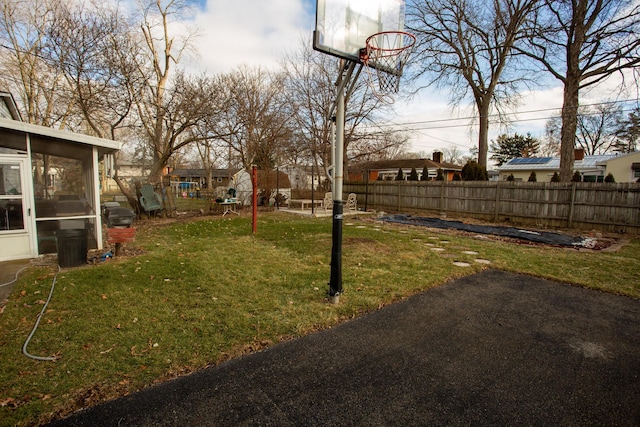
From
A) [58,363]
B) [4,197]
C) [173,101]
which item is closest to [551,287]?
[58,363]

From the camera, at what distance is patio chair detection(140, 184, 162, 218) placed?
12273 mm

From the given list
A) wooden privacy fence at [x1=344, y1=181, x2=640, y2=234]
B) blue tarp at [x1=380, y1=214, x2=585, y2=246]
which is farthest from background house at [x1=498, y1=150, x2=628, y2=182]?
blue tarp at [x1=380, y1=214, x2=585, y2=246]

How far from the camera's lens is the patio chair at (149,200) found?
12273mm

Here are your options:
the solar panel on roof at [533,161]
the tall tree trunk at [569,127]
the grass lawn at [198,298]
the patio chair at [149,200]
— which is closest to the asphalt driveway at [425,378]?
the grass lawn at [198,298]

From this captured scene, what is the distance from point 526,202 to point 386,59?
9862 mm

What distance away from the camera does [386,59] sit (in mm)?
4430

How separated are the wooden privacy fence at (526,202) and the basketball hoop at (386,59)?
911 centimetres

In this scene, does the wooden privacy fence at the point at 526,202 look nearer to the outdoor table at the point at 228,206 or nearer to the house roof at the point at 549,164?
the outdoor table at the point at 228,206

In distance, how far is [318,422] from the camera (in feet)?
6.75

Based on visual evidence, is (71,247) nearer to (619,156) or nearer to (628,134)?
(619,156)

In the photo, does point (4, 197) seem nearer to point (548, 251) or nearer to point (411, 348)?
point (411, 348)

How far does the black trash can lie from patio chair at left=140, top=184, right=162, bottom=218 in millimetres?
7092

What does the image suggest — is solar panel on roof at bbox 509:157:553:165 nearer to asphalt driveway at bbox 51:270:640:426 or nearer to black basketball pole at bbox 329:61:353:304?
asphalt driveway at bbox 51:270:640:426

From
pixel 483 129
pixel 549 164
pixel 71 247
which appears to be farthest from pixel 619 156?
pixel 71 247
